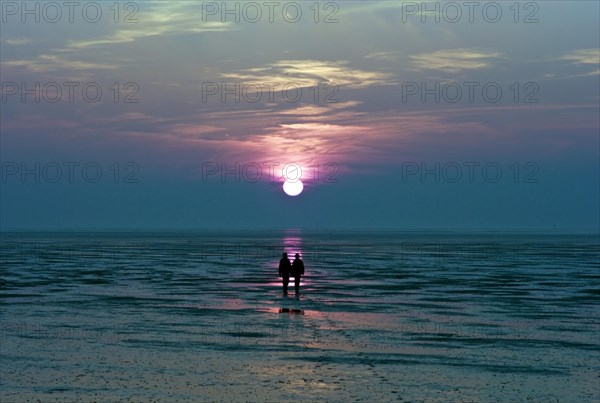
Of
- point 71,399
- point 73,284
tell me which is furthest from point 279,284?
point 71,399

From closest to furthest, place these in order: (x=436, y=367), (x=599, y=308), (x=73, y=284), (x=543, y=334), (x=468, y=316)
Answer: (x=436, y=367) → (x=543, y=334) → (x=468, y=316) → (x=599, y=308) → (x=73, y=284)

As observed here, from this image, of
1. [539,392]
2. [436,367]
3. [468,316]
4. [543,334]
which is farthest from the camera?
[468,316]

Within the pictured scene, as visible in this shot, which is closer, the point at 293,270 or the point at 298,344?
the point at 298,344

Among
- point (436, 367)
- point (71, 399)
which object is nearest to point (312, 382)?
point (436, 367)

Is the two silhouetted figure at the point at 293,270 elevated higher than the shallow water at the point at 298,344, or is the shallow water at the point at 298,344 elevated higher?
the two silhouetted figure at the point at 293,270

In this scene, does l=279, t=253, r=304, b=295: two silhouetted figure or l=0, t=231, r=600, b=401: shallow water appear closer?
l=0, t=231, r=600, b=401: shallow water

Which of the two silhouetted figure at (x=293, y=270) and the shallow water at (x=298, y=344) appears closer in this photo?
the shallow water at (x=298, y=344)

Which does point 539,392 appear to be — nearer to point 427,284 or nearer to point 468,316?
point 468,316

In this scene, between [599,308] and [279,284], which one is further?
[279,284]

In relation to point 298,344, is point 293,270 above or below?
above

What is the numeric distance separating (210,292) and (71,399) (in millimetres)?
22618

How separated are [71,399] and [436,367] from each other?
770 cm

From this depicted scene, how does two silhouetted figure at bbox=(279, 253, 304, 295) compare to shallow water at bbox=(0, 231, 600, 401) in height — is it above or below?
above

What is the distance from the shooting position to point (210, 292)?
37125mm
